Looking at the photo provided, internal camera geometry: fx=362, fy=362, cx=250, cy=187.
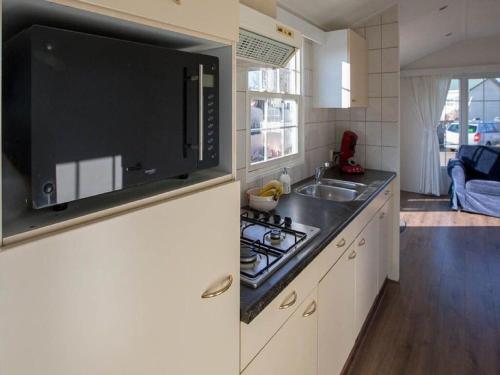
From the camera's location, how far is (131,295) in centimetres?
64

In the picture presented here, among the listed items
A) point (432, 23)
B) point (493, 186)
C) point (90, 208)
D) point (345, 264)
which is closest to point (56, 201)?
point (90, 208)

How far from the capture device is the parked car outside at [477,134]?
19.1 feet

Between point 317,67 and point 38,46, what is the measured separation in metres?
2.53

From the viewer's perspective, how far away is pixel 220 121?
3.05 ft

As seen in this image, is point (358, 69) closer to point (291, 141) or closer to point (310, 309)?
point (291, 141)

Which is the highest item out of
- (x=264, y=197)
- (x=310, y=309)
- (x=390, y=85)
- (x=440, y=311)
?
(x=390, y=85)

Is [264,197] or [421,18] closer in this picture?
[264,197]

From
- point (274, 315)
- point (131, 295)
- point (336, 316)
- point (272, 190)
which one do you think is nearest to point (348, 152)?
point (272, 190)

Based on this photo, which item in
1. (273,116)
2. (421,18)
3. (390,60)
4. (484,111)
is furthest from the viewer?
(484,111)

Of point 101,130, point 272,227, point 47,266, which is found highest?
point 101,130

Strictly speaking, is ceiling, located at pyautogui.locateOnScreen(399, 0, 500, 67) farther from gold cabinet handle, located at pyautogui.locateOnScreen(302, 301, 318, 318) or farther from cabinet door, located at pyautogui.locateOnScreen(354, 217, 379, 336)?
gold cabinet handle, located at pyautogui.locateOnScreen(302, 301, 318, 318)

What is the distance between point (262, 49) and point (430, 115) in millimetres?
5298

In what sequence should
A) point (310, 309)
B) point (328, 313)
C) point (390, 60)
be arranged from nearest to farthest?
point (310, 309) → point (328, 313) → point (390, 60)

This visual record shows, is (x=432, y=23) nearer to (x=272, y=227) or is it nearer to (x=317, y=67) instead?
(x=317, y=67)
